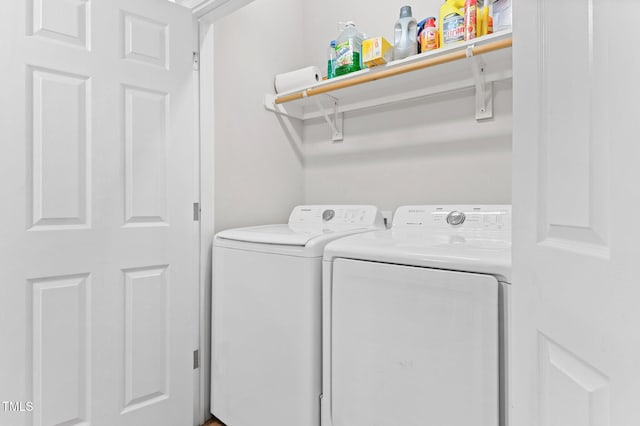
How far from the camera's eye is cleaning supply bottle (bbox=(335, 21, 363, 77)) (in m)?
1.90

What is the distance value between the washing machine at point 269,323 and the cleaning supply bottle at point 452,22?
2.88ft

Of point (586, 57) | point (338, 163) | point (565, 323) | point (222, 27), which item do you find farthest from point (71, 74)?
point (565, 323)

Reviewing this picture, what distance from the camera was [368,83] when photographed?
1930mm

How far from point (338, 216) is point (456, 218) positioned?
63cm

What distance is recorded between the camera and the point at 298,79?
215 cm

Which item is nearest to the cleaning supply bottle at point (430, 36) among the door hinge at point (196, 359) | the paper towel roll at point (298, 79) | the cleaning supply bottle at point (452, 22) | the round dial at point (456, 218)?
the cleaning supply bottle at point (452, 22)

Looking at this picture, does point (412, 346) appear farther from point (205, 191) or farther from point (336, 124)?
point (336, 124)

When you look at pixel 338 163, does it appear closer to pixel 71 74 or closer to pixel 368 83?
pixel 368 83

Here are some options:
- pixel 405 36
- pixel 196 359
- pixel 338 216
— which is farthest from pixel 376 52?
pixel 196 359

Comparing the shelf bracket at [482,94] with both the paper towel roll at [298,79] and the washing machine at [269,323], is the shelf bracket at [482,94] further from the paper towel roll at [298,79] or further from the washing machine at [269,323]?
the paper towel roll at [298,79]

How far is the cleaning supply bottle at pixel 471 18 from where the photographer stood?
1.55m

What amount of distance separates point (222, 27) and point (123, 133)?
2.91 feet

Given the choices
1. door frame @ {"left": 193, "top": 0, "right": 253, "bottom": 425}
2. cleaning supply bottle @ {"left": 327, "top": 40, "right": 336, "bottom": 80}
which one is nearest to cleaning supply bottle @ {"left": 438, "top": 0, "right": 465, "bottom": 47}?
cleaning supply bottle @ {"left": 327, "top": 40, "right": 336, "bottom": 80}

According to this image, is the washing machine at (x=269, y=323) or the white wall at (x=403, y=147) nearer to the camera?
the washing machine at (x=269, y=323)
